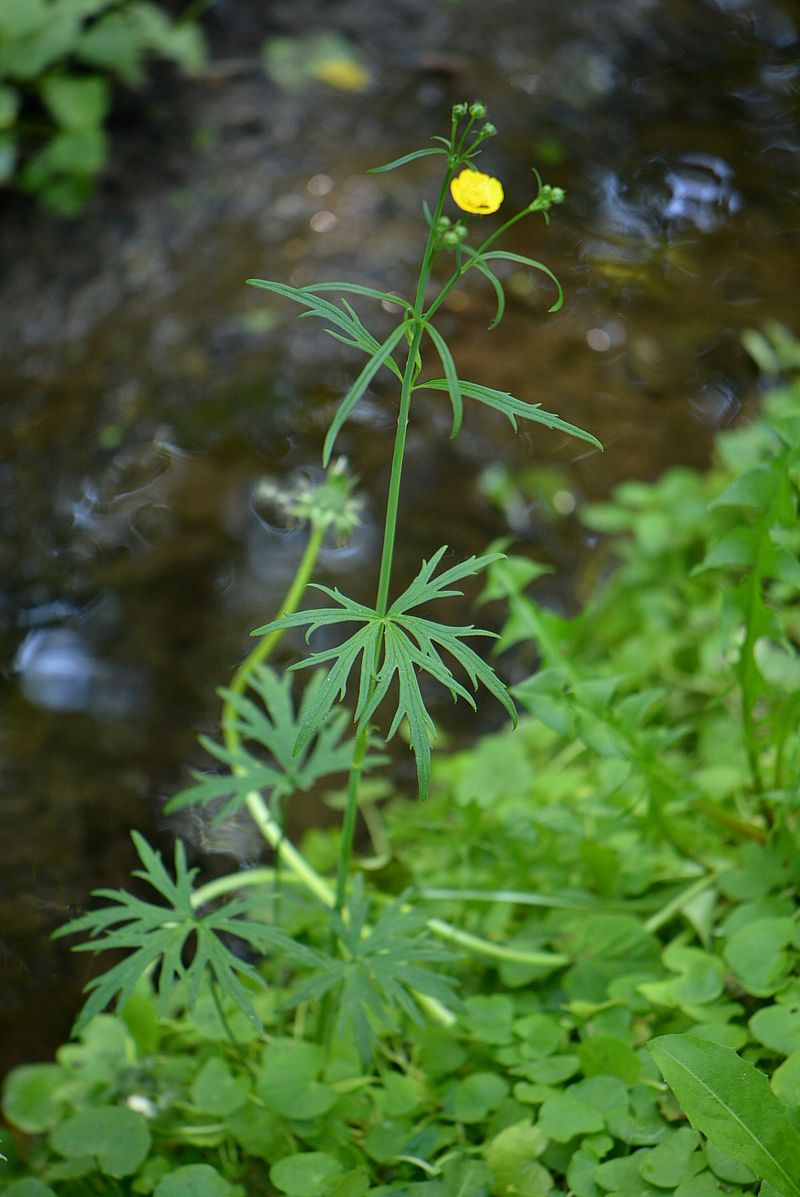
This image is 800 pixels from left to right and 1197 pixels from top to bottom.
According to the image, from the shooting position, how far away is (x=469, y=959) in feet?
5.64

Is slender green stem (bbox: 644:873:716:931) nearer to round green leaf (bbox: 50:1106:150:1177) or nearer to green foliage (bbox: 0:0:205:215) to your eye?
round green leaf (bbox: 50:1106:150:1177)

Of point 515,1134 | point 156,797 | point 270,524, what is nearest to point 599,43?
point 270,524

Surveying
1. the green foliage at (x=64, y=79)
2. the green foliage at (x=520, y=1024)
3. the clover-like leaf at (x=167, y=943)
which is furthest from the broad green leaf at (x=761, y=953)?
the green foliage at (x=64, y=79)

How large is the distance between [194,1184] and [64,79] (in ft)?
11.5

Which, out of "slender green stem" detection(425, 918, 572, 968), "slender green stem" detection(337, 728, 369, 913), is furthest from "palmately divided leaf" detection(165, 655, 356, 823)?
"slender green stem" detection(425, 918, 572, 968)

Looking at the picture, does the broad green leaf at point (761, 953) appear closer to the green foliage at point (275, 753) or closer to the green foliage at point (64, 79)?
the green foliage at point (275, 753)

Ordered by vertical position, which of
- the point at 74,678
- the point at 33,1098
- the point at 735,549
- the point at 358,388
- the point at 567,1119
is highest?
the point at 358,388

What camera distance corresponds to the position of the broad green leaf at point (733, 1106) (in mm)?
1112

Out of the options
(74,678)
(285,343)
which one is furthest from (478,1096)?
(285,343)

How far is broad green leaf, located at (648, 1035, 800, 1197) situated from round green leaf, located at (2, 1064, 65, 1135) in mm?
973

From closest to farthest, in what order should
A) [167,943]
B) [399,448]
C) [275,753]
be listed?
[399,448], [167,943], [275,753]

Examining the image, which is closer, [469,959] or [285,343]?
[469,959]

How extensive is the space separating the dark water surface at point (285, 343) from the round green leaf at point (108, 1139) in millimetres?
511

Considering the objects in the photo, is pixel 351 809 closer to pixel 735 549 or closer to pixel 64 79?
pixel 735 549
